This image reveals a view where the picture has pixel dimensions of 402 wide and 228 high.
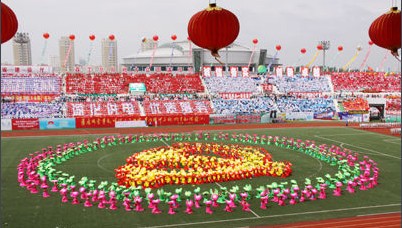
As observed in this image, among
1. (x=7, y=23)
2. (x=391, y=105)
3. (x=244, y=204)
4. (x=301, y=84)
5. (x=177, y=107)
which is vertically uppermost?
(x=7, y=23)

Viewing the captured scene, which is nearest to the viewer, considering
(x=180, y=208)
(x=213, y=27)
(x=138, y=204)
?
(x=213, y=27)

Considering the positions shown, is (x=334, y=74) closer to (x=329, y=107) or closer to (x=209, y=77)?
(x=329, y=107)

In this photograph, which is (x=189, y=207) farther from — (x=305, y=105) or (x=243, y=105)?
(x=305, y=105)

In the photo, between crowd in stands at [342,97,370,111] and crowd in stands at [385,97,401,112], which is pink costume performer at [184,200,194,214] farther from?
crowd in stands at [385,97,401,112]

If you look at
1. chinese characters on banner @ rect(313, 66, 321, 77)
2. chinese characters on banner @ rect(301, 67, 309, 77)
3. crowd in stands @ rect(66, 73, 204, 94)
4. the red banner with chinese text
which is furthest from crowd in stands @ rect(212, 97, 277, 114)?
the red banner with chinese text

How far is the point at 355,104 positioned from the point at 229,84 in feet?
66.8

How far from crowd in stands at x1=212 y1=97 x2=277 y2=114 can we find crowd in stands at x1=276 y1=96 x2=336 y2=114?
158cm

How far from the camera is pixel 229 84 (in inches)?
2547

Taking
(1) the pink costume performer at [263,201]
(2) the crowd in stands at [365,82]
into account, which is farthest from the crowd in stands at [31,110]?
(2) the crowd in stands at [365,82]

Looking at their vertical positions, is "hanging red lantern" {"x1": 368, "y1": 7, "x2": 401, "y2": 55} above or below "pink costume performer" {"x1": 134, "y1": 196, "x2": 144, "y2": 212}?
above

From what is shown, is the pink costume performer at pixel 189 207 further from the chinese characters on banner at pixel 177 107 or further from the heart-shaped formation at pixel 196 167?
the chinese characters on banner at pixel 177 107

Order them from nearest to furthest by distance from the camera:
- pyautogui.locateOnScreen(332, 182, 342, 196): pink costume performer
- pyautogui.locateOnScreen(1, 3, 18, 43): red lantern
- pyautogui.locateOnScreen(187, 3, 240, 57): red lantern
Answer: pyautogui.locateOnScreen(1, 3, 18, 43): red lantern < pyautogui.locateOnScreen(187, 3, 240, 57): red lantern < pyautogui.locateOnScreen(332, 182, 342, 196): pink costume performer

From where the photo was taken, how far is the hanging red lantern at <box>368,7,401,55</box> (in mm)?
10891

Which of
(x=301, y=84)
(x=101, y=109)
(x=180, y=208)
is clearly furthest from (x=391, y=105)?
(x=180, y=208)
